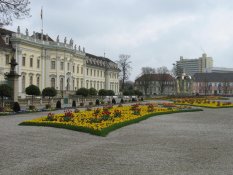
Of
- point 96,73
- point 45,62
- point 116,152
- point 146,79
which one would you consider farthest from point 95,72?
point 116,152

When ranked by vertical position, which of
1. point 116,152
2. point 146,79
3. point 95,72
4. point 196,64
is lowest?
point 116,152

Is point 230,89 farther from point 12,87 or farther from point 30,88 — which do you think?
point 12,87

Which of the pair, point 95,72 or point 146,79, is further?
point 146,79

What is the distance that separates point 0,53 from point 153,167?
5599 centimetres

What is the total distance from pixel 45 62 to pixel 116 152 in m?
65.4

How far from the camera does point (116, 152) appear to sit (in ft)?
36.8

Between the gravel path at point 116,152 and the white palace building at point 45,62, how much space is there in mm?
42791

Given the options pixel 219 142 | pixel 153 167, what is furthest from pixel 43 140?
pixel 219 142

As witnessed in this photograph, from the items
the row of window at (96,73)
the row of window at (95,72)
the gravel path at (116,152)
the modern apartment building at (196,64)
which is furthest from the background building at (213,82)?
the gravel path at (116,152)

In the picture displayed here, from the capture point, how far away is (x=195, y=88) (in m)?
148

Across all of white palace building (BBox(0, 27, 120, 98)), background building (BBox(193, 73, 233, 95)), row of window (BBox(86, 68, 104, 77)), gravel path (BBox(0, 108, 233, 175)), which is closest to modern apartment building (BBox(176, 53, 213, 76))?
background building (BBox(193, 73, 233, 95))

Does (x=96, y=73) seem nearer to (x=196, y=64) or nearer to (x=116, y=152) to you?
(x=116, y=152)

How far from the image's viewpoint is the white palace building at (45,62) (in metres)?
64.3

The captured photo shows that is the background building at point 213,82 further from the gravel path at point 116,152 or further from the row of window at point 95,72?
the gravel path at point 116,152
